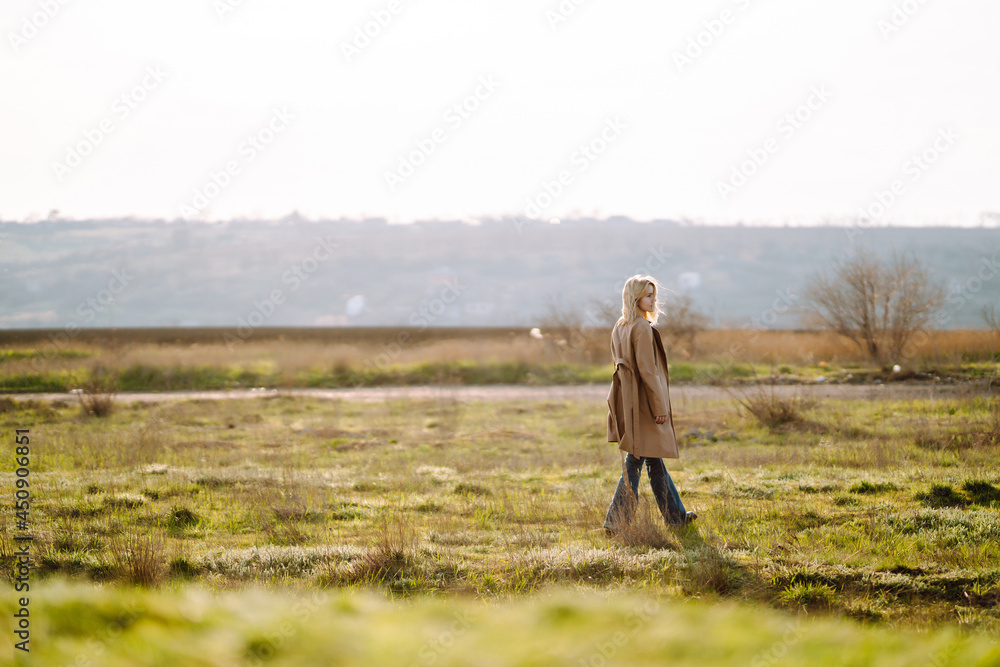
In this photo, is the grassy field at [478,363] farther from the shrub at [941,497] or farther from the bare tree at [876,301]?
the shrub at [941,497]

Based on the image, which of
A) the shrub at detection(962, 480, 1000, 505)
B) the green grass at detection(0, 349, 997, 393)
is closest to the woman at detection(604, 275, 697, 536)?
the shrub at detection(962, 480, 1000, 505)

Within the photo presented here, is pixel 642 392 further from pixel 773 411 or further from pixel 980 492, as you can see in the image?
pixel 773 411

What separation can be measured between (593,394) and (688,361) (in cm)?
862

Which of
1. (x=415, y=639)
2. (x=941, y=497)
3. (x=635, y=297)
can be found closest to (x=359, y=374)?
(x=635, y=297)

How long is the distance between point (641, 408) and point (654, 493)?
0.79 metres

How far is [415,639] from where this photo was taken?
2510 mm

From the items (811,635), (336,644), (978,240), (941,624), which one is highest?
(978,240)

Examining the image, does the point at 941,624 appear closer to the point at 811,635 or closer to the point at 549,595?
the point at 811,635

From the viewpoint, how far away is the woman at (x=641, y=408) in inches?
254

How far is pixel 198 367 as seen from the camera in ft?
86.5

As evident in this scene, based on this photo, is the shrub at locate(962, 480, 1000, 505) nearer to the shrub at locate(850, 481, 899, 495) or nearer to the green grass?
the shrub at locate(850, 481, 899, 495)

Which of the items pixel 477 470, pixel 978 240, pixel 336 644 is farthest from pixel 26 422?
pixel 978 240

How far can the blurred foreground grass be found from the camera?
2.32 m

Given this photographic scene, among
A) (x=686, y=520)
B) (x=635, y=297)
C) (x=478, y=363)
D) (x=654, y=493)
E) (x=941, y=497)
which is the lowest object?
(x=941, y=497)
